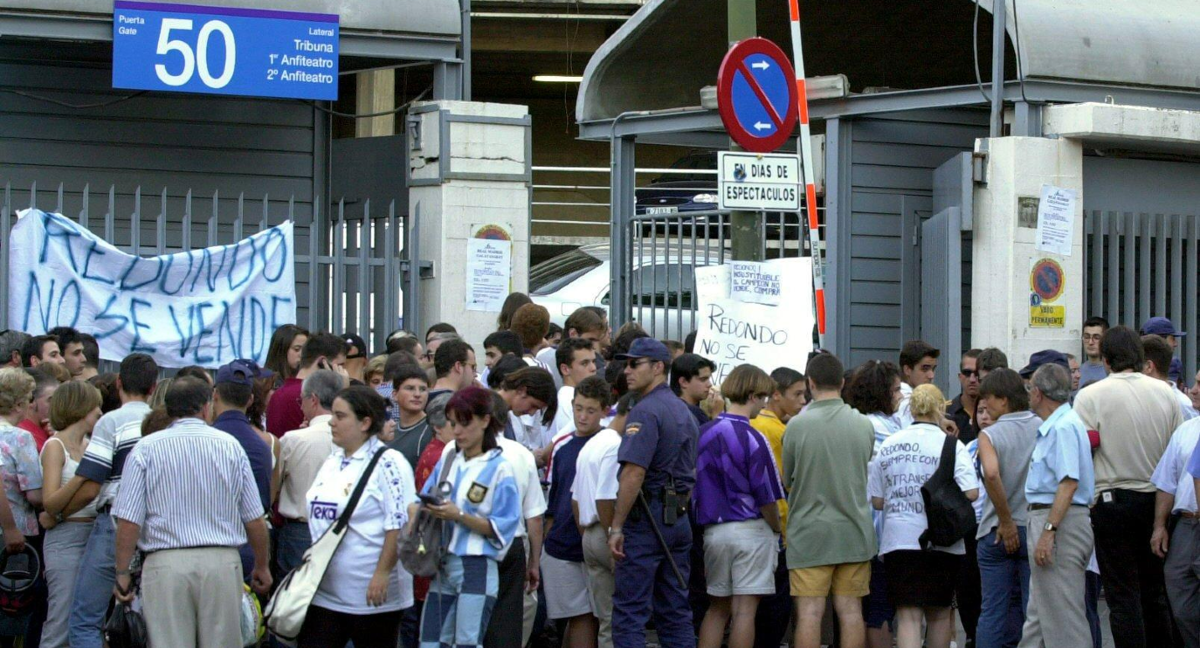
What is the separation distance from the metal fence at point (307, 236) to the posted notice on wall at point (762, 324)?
2.83 meters

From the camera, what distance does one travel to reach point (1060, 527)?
8820 millimetres

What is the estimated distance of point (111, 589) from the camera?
815 centimetres

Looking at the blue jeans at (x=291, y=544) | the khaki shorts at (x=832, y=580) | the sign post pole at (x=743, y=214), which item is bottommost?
the khaki shorts at (x=832, y=580)

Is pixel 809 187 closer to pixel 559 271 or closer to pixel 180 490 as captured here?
pixel 180 490

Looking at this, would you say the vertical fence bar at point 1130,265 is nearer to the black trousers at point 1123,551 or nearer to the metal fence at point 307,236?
the black trousers at point 1123,551

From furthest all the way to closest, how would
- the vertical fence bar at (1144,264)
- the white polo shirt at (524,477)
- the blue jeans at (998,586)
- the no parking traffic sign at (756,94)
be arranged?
the vertical fence bar at (1144,264) < the no parking traffic sign at (756,94) < the blue jeans at (998,586) < the white polo shirt at (524,477)

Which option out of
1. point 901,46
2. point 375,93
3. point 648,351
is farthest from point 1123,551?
point 375,93

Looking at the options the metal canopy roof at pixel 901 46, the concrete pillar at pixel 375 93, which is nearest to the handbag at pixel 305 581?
the metal canopy roof at pixel 901 46

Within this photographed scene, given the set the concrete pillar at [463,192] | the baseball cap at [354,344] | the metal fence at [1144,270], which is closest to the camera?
the baseball cap at [354,344]

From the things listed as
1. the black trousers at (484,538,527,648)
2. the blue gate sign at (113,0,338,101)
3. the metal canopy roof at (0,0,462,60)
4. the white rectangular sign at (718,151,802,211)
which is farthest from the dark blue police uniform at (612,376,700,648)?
the metal canopy roof at (0,0,462,60)

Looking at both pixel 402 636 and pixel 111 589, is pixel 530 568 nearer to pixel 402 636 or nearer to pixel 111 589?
pixel 402 636

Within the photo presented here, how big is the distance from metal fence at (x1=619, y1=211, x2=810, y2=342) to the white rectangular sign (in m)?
2.75

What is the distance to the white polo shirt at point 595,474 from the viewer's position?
836 cm

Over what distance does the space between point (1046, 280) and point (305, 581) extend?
7.46m
